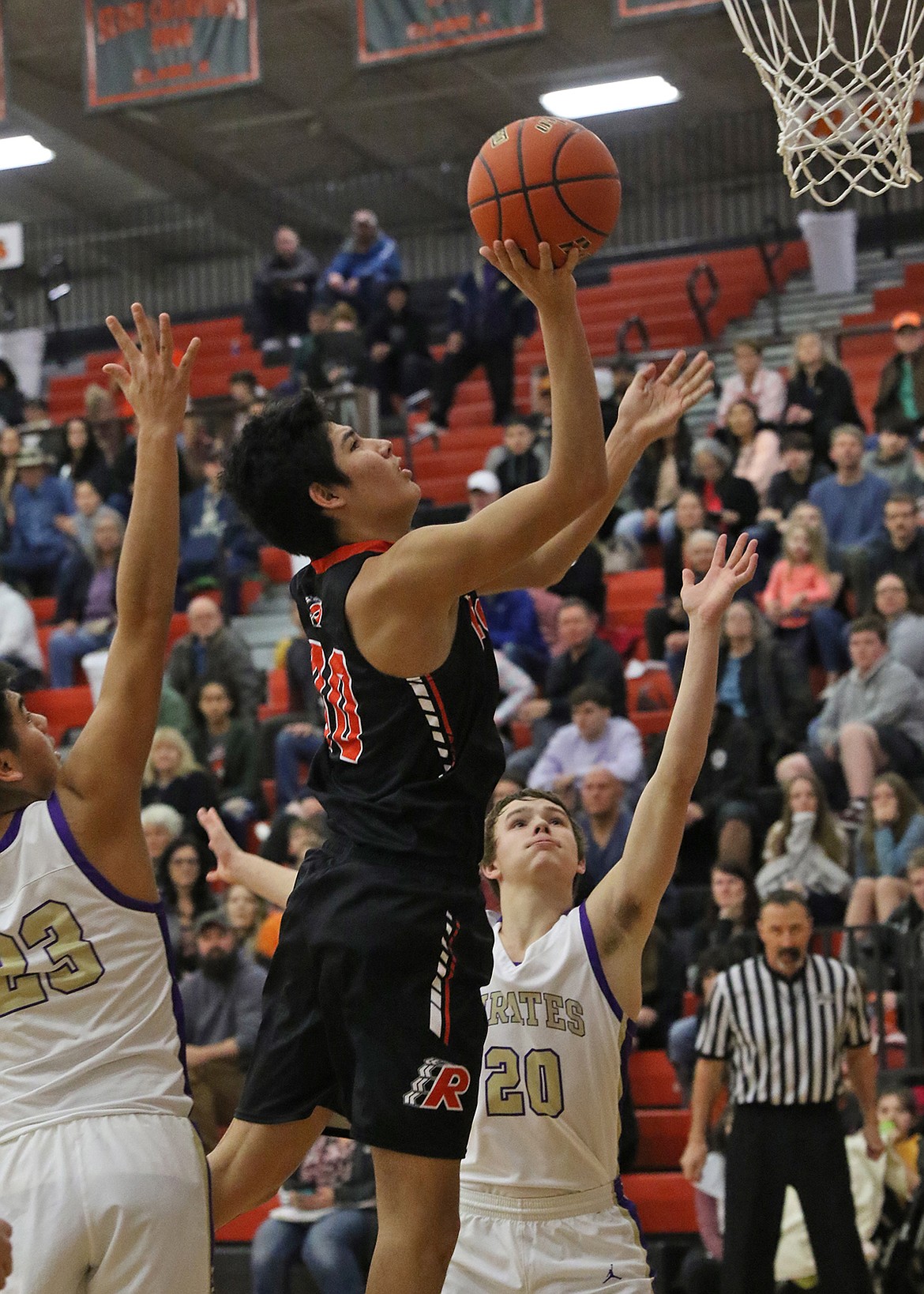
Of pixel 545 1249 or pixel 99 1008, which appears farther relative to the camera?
pixel 545 1249

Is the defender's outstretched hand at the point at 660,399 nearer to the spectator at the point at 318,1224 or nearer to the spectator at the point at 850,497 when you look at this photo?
the spectator at the point at 318,1224

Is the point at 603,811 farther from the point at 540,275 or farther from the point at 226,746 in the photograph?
the point at 540,275

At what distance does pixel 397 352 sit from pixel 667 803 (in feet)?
41.5

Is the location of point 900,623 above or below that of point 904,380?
below

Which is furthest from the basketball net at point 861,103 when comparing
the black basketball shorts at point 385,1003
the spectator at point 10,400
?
the spectator at point 10,400

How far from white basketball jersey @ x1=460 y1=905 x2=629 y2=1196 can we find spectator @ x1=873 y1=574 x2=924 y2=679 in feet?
19.8

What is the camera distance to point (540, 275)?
135 inches

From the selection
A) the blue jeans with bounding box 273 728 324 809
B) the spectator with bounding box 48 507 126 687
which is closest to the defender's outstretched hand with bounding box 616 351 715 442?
the blue jeans with bounding box 273 728 324 809

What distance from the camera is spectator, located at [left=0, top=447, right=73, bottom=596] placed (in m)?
13.8

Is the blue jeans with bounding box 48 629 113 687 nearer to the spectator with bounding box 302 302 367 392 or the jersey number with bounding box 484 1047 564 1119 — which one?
the spectator with bounding box 302 302 367 392

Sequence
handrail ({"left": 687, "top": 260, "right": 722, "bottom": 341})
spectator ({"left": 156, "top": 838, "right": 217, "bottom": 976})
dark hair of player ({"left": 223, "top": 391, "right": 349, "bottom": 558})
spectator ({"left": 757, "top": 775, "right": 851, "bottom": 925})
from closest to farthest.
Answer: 1. dark hair of player ({"left": 223, "top": 391, "right": 349, "bottom": 558})
2. spectator ({"left": 757, "top": 775, "right": 851, "bottom": 925})
3. spectator ({"left": 156, "top": 838, "right": 217, "bottom": 976})
4. handrail ({"left": 687, "top": 260, "right": 722, "bottom": 341})

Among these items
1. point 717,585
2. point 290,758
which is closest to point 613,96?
point 290,758

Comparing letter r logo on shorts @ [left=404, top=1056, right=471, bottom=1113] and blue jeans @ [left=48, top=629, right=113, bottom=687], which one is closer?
letter r logo on shorts @ [left=404, top=1056, right=471, bottom=1113]

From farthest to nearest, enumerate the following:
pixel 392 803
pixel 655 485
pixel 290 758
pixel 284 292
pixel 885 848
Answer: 1. pixel 284 292
2. pixel 655 485
3. pixel 290 758
4. pixel 885 848
5. pixel 392 803
